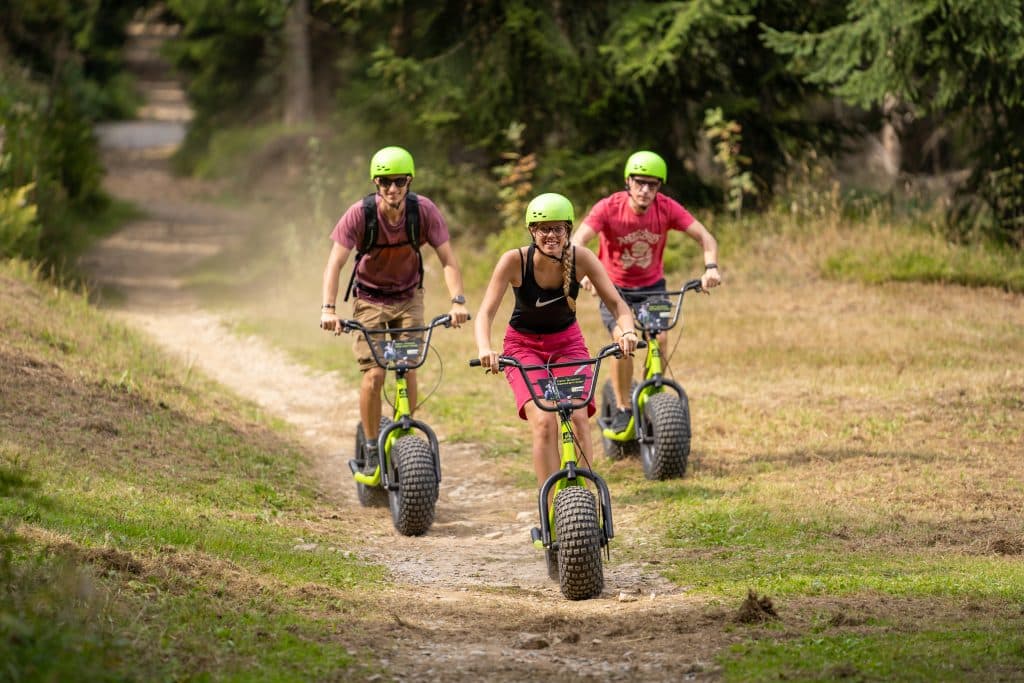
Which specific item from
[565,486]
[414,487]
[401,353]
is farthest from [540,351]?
[401,353]

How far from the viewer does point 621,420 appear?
37.1 feet

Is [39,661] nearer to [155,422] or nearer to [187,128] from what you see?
[155,422]

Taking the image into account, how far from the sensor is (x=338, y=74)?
3828 centimetres

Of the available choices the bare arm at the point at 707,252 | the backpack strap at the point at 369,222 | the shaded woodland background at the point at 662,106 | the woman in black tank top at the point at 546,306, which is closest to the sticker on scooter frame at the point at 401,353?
the backpack strap at the point at 369,222

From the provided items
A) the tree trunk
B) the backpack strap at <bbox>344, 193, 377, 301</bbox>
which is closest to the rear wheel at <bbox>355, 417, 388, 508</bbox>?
the backpack strap at <bbox>344, 193, 377, 301</bbox>

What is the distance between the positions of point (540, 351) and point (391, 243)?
6.68 feet

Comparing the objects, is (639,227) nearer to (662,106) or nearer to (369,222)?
(369,222)

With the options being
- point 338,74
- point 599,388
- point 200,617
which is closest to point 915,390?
point 599,388

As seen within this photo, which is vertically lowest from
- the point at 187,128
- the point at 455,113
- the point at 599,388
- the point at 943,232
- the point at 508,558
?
the point at 508,558

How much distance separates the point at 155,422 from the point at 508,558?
12.6 ft

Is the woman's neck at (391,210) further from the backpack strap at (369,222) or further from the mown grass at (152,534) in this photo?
the mown grass at (152,534)

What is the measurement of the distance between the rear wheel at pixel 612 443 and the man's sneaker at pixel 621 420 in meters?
0.15

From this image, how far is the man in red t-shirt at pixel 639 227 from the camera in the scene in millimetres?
10797

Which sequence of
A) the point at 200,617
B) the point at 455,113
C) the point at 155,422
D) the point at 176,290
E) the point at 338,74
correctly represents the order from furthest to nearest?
1. the point at 338,74
2. the point at 176,290
3. the point at 455,113
4. the point at 155,422
5. the point at 200,617
